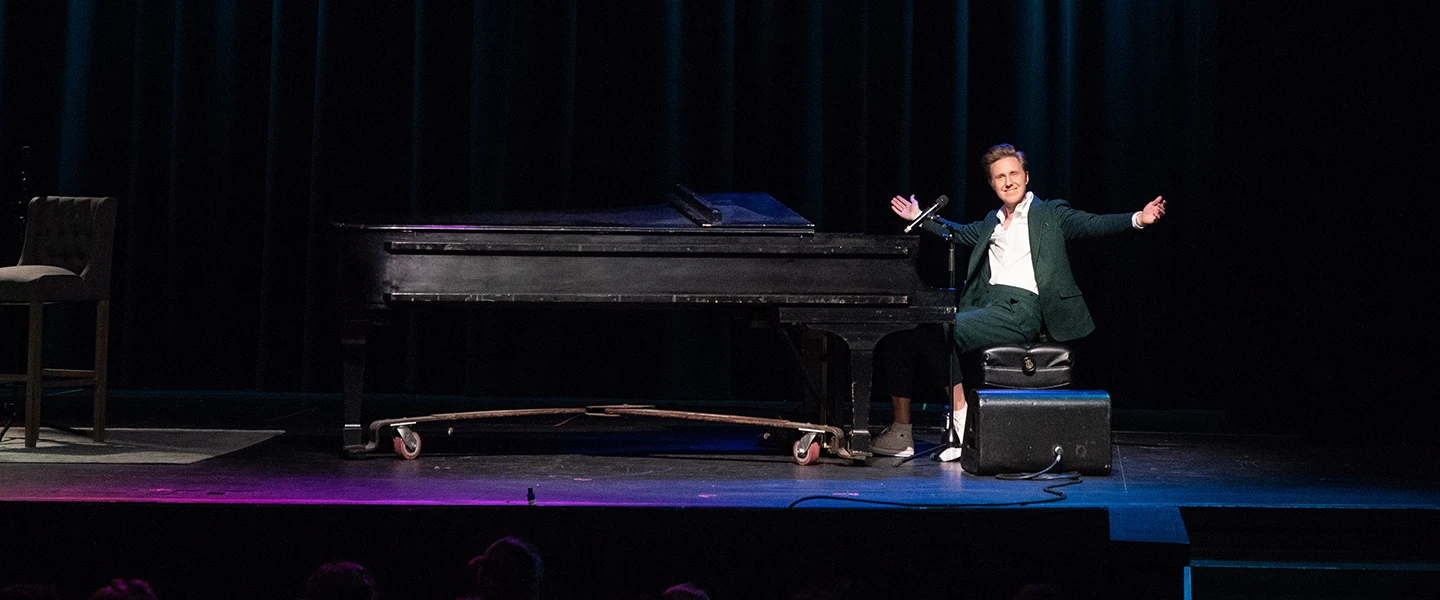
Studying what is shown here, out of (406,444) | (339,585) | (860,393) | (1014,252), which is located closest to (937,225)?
(1014,252)

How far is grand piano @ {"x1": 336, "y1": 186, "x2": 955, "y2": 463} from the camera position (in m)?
3.91

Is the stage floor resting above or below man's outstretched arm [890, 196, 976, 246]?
below

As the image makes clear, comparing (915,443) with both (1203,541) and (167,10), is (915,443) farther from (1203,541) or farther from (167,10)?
(167,10)

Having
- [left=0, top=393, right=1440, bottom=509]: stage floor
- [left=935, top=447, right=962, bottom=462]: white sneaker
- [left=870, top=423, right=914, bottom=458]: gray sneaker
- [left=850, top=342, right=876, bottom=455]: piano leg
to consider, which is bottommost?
[left=0, top=393, right=1440, bottom=509]: stage floor

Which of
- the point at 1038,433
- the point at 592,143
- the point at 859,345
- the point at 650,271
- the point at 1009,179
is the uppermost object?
the point at 592,143

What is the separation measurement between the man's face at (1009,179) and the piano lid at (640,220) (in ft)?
2.92

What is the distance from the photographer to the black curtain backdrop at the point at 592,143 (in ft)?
19.5

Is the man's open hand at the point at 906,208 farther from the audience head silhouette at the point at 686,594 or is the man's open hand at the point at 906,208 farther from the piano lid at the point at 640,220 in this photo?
the audience head silhouette at the point at 686,594

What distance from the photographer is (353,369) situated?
13.2 feet

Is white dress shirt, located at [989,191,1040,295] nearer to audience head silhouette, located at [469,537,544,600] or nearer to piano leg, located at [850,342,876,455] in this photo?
piano leg, located at [850,342,876,455]

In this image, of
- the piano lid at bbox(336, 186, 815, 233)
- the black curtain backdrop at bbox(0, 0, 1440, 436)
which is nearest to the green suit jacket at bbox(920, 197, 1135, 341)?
the piano lid at bbox(336, 186, 815, 233)

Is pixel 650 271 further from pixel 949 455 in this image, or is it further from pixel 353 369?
pixel 949 455

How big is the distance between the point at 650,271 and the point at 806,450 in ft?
2.59

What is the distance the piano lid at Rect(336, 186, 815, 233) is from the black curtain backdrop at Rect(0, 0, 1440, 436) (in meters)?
1.90
